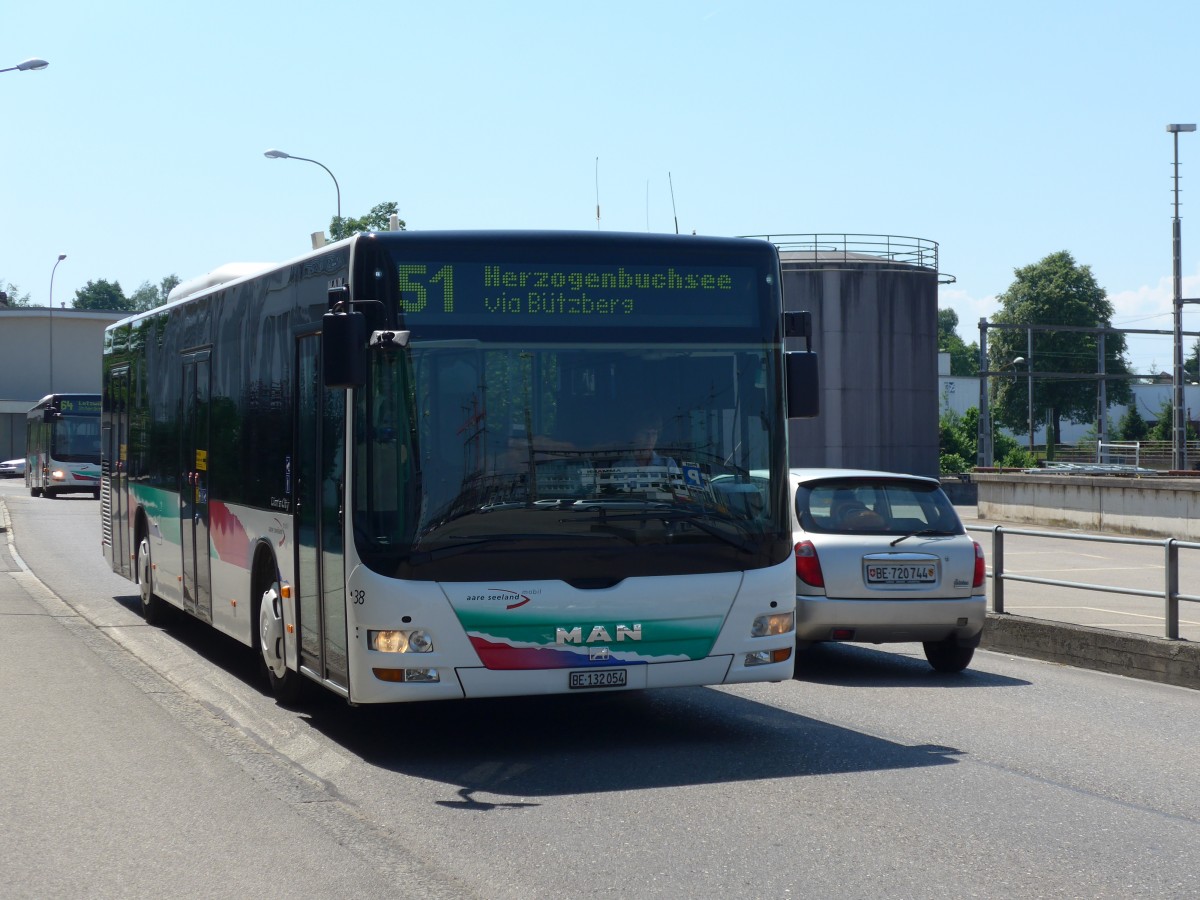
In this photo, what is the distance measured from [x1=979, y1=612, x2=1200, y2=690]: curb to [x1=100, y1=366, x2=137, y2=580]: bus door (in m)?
8.31

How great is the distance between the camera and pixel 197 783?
764 cm

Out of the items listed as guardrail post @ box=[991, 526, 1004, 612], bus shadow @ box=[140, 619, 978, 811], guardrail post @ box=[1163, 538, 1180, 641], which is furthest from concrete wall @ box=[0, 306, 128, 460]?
bus shadow @ box=[140, 619, 978, 811]

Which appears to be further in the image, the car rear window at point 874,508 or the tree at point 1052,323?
the tree at point 1052,323

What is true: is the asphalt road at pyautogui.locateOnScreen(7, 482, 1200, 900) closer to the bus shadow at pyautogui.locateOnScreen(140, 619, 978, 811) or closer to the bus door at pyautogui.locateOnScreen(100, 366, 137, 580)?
the bus shadow at pyautogui.locateOnScreen(140, 619, 978, 811)

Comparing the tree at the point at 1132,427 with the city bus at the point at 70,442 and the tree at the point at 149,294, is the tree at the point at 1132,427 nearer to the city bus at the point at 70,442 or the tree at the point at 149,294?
the city bus at the point at 70,442

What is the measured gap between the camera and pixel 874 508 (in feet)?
38.5

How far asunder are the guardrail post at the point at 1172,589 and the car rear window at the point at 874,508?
64.8 inches

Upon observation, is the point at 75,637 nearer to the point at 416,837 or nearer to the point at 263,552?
the point at 263,552

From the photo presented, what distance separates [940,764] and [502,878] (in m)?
3.08

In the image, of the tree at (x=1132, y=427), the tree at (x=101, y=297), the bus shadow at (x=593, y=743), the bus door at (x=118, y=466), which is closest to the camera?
the bus shadow at (x=593, y=743)

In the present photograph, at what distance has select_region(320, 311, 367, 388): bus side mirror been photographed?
7.88 meters

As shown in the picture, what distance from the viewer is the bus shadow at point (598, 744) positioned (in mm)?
7742

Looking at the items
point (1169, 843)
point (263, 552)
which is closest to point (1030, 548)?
point (263, 552)

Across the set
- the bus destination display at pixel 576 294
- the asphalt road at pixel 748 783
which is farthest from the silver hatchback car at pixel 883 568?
the bus destination display at pixel 576 294
